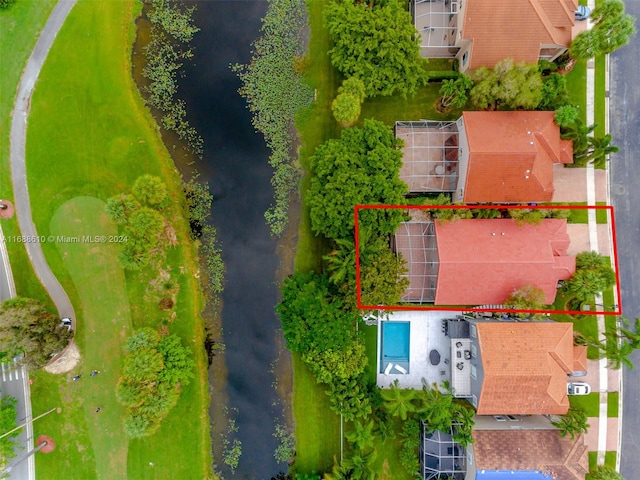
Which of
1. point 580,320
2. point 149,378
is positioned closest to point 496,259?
point 580,320

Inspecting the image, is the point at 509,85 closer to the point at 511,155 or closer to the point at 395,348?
the point at 511,155

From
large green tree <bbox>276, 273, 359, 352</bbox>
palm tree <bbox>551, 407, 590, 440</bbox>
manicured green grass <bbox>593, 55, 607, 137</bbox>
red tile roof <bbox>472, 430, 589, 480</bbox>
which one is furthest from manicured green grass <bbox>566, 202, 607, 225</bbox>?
large green tree <bbox>276, 273, 359, 352</bbox>

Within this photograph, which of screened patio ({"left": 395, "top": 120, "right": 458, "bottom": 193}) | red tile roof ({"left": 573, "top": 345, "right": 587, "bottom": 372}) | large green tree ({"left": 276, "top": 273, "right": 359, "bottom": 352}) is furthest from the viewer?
screened patio ({"left": 395, "top": 120, "right": 458, "bottom": 193})

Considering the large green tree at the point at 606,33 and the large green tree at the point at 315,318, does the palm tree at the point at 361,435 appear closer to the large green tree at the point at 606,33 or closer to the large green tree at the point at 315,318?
the large green tree at the point at 315,318

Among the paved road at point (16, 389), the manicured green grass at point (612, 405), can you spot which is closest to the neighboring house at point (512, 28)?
the manicured green grass at point (612, 405)

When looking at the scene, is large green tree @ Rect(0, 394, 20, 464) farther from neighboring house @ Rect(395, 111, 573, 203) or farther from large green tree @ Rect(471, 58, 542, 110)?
large green tree @ Rect(471, 58, 542, 110)

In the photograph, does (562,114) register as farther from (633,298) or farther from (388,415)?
(388,415)
